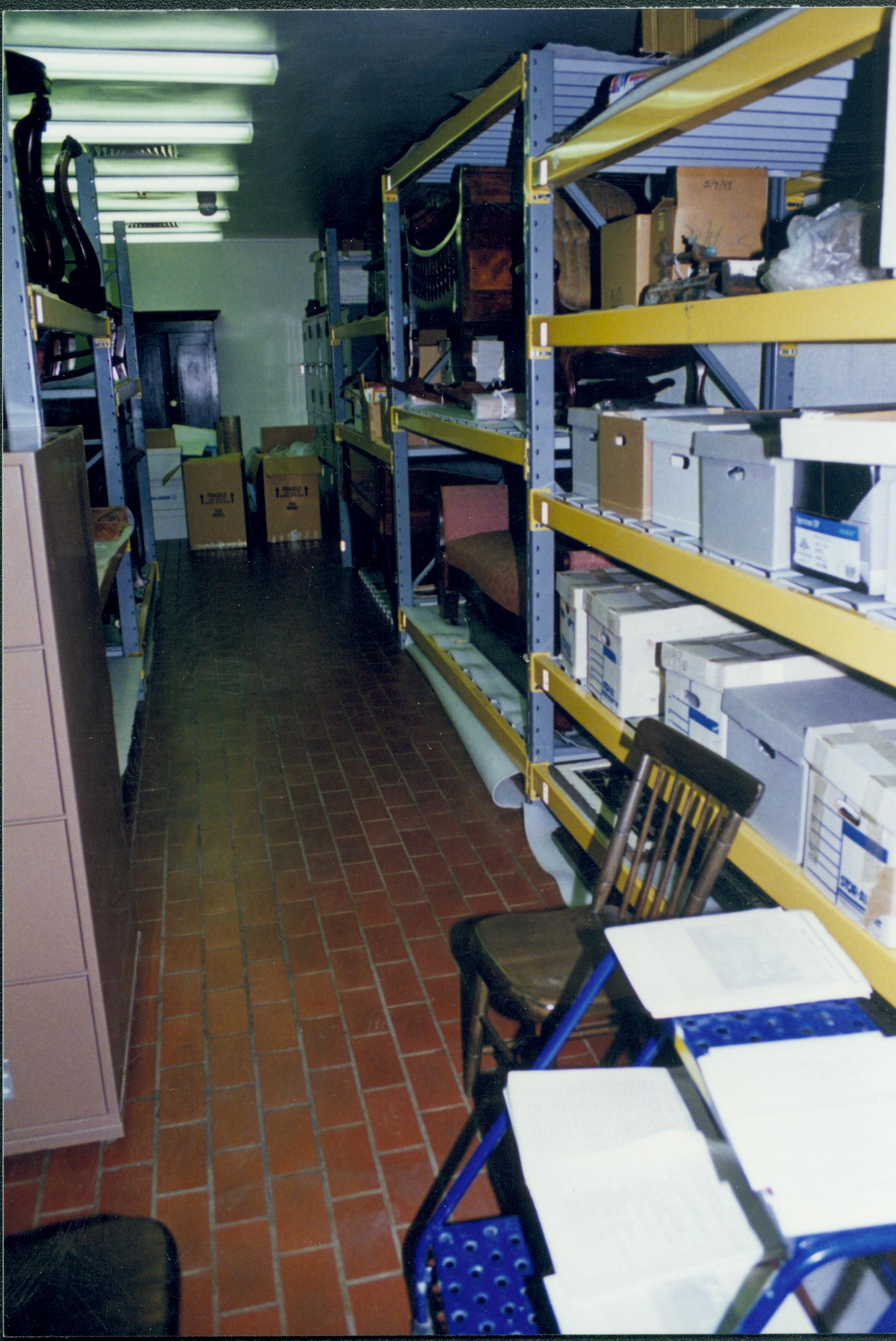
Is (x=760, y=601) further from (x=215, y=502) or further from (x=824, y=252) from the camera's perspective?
(x=215, y=502)

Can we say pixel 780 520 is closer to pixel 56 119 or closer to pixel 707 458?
pixel 707 458

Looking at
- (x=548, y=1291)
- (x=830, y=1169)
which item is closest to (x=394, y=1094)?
(x=548, y=1291)

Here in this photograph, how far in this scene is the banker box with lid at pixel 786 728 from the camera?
1.95 m

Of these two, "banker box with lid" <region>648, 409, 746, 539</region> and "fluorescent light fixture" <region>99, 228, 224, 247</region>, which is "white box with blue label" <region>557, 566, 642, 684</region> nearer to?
"banker box with lid" <region>648, 409, 746, 539</region>

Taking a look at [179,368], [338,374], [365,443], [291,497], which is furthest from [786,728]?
[179,368]

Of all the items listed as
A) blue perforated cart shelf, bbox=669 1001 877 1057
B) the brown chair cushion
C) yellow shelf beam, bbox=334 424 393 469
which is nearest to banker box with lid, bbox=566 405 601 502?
the brown chair cushion

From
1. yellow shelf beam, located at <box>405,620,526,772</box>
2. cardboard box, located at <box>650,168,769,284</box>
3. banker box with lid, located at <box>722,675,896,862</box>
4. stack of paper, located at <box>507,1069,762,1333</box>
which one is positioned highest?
cardboard box, located at <box>650,168,769,284</box>

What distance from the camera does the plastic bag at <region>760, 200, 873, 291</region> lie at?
6.26 feet

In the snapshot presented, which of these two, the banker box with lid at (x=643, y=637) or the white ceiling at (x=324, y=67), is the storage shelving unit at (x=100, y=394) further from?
the banker box with lid at (x=643, y=637)

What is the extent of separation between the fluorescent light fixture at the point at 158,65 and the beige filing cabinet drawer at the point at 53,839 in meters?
2.88

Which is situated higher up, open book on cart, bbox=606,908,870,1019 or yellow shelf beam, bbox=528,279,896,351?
yellow shelf beam, bbox=528,279,896,351

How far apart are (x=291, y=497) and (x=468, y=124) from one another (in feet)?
20.0

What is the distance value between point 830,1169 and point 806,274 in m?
1.65

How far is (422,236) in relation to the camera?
17.0ft
